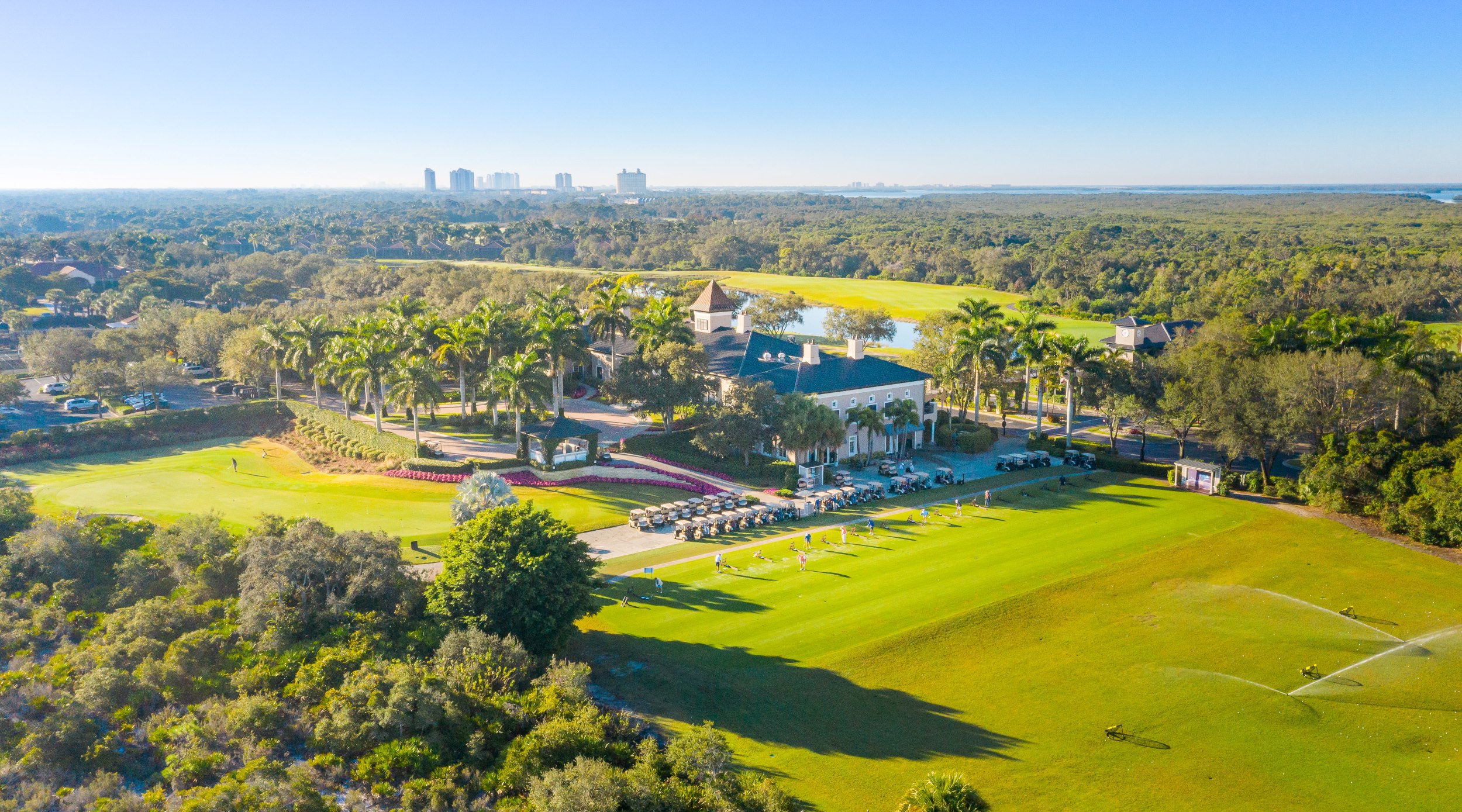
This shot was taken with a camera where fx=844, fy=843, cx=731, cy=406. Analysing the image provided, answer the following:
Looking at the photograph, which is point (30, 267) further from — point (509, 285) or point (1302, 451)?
point (1302, 451)

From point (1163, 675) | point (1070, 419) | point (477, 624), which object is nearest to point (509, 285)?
point (1070, 419)

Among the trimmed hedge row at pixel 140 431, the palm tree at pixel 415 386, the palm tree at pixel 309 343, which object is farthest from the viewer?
the palm tree at pixel 309 343

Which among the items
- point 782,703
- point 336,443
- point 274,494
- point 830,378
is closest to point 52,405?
point 336,443

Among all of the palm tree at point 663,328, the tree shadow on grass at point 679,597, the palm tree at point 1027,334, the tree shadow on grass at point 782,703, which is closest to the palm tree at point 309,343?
the palm tree at point 663,328

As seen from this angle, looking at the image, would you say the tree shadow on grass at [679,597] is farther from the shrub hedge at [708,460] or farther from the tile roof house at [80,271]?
the tile roof house at [80,271]

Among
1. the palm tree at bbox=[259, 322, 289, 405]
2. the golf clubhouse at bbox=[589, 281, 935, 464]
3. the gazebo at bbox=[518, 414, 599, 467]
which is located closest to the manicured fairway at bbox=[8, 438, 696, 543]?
the gazebo at bbox=[518, 414, 599, 467]

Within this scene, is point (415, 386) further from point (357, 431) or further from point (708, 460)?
point (708, 460)
